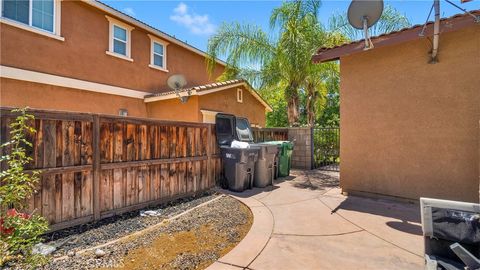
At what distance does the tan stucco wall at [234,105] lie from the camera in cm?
1180

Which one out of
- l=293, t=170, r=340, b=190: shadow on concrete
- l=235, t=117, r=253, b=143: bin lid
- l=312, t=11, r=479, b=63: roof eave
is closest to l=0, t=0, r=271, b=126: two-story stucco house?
l=235, t=117, r=253, b=143: bin lid

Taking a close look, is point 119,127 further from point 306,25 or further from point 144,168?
point 306,25

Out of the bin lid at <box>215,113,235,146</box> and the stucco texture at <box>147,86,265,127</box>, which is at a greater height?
the stucco texture at <box>147,86,265,127</box>

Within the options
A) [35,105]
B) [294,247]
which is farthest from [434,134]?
[35,105]

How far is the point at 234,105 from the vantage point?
13.6 m

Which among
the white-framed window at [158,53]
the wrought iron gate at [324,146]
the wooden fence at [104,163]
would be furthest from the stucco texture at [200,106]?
the wooden fence at [104,163]

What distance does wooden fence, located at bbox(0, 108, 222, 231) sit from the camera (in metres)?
3.88

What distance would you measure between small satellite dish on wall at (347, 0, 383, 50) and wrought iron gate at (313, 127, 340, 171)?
6365 mm

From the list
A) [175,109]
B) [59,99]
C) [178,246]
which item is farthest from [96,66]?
[178,246]

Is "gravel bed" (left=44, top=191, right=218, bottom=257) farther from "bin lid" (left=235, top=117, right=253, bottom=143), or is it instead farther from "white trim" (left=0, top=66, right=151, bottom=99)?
"white trim" (left=0, top=66, right=151, bottom=99)

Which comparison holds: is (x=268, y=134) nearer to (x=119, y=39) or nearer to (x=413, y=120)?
(x=413, y=120)

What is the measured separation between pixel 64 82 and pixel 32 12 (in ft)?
A: 8.11

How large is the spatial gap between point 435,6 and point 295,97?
23.5 ft

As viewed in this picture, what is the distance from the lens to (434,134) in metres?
5.40
